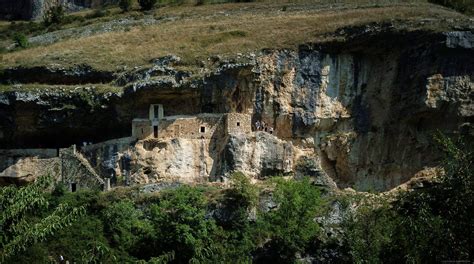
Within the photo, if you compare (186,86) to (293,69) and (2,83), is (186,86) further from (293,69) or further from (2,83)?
(2,83)

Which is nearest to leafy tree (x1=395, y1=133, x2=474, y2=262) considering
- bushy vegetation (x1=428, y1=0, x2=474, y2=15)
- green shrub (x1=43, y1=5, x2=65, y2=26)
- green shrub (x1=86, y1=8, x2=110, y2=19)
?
bushy vegetation (x1=428, y1=0, x2=474, y2=15)

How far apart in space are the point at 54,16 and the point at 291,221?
38773 millimetres

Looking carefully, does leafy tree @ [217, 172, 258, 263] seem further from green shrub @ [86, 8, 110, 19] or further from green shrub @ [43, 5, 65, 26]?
green shrub @ [43, 5, 65, 26]

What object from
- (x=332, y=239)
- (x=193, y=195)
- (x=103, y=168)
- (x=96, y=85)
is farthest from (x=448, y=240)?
(x=96, y=85)

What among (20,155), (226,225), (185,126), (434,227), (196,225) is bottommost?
(226,225)

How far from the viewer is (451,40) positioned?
40438 mm

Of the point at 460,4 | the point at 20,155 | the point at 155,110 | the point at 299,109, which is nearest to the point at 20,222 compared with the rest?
the point at 155,110

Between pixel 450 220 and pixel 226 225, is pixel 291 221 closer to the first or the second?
pixel 226 225

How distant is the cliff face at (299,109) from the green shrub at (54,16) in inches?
947

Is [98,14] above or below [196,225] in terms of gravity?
above

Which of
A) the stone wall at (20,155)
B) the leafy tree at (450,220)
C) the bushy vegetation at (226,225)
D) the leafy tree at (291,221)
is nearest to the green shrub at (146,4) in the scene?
the stone wall at (20,155)

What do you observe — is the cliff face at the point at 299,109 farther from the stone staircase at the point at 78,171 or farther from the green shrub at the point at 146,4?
the green shrub at the point at 146,4

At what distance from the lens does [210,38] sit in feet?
150

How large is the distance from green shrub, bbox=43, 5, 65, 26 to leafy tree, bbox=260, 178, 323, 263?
35.9 meters
